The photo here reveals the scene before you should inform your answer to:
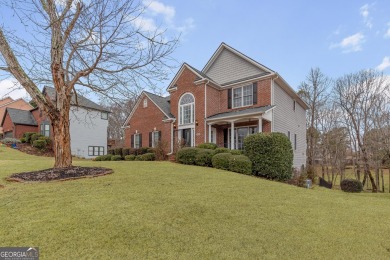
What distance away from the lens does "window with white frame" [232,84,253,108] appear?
16.5 metres

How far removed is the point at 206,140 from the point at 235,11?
8426 mm

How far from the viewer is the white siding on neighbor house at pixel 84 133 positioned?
26297 millimetres

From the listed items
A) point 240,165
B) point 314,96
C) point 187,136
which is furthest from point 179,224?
point 314,96

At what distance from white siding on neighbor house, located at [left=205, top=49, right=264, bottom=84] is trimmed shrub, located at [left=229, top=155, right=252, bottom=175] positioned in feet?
26.0

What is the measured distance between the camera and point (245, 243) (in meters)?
3.48

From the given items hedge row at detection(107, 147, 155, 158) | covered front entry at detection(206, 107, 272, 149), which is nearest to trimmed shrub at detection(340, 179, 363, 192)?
covered front entry at detection(206, 107, 272, 149)

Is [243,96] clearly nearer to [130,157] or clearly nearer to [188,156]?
[188,156]

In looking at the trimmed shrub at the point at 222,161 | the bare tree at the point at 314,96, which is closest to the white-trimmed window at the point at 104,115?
the trimmed shrub at the point at 222,161

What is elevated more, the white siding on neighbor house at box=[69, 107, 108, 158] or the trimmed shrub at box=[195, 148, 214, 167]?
the white siding on neighbor house at box=[69, 107, 108, 158]

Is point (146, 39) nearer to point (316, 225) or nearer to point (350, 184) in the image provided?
point (316, 225)

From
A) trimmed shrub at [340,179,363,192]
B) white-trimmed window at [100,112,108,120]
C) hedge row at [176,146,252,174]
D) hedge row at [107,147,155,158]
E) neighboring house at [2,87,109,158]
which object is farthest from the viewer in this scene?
white-trimmed window at [100,112,108,120]

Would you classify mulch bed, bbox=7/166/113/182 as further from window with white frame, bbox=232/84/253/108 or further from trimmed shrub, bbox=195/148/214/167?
window with white frame, bbox=232/84/253/108

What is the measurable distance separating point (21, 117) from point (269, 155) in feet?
106

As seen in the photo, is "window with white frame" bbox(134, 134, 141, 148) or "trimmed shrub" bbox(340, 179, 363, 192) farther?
"window with white frame" bbox(134, 134, 141, 148)
